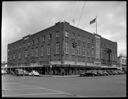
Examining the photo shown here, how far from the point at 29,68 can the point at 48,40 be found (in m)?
12.7

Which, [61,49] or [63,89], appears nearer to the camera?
[63,89]

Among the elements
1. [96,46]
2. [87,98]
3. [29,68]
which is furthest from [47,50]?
[87,98]

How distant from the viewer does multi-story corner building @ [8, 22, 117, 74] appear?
1944 inches

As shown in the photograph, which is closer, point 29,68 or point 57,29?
point 57,29

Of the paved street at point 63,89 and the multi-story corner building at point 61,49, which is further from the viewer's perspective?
the multi-story corner building at point 61,49

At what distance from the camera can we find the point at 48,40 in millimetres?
52812

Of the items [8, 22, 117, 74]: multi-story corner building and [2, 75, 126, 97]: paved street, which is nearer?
[2, 75, 126, 97]: paved street

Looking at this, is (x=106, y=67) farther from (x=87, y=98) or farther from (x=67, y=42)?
(x=87, y=98)

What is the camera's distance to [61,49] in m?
48.5

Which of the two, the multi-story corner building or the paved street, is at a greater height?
the multi-story corner building

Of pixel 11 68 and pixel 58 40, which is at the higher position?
pixel 58 40

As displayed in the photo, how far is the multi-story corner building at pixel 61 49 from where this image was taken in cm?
4938

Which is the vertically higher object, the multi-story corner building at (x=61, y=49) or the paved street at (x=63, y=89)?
the multi-story corner building at (x=61, y=49)

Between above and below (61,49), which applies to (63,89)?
below
